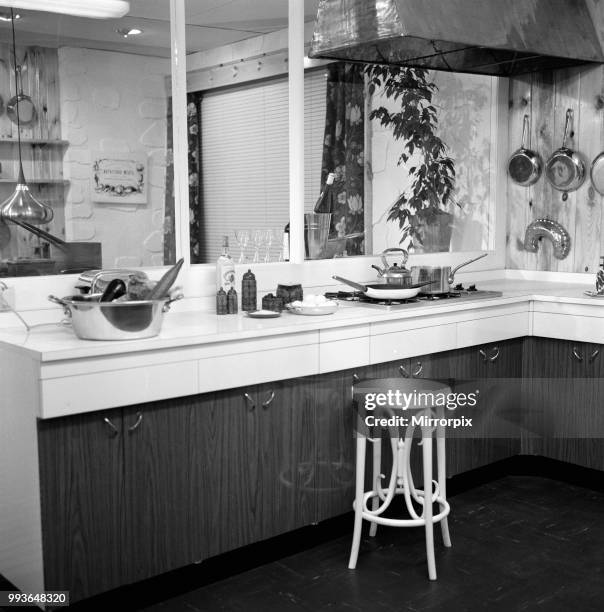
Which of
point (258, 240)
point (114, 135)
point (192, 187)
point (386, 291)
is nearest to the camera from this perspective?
point (114, 135)

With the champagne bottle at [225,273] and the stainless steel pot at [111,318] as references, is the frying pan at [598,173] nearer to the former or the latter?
the champagne bottle at [225,273]

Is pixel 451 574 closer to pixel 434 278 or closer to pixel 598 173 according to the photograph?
pixel 434 278

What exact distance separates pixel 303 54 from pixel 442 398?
1.81 meters

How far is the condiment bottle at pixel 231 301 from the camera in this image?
3.70m

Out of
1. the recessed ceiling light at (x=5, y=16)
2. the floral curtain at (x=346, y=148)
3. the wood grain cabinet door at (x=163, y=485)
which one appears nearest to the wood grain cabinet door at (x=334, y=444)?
the wood grain cabinet door at (x=163, y=485)

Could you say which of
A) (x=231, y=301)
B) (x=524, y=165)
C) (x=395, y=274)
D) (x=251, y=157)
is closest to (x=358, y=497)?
(x=231, y=301)

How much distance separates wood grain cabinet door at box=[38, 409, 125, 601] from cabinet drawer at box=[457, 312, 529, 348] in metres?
Answer: 1.86

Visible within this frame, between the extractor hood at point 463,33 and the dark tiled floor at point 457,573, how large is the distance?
2.14m

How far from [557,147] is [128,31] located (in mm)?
2594

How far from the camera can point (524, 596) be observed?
3.21 metres

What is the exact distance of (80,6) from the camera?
3.38 metres

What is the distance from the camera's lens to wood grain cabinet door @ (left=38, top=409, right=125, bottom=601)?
281 centimetres

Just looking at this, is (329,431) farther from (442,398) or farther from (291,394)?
(442,398)

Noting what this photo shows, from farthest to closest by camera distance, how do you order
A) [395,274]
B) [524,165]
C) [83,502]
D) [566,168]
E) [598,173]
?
[524,165] < [566,168] < [598,173] < [395,274] < [83,502]
